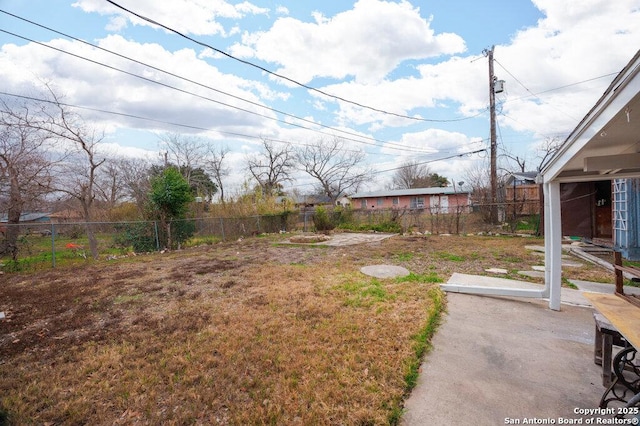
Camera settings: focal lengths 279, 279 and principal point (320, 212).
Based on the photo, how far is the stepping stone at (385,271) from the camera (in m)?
5.95

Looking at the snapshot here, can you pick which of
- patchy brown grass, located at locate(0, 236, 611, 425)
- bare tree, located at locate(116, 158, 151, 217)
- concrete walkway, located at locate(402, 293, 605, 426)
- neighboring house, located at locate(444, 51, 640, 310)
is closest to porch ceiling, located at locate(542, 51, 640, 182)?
neighboring house, located at locate(444, 51, 640, 310)

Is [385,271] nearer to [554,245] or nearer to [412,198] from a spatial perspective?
[554,245]

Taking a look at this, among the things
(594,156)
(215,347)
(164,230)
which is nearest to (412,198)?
(164,230)

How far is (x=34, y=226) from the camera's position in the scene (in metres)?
8.12

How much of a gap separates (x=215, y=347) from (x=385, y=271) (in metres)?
4.19

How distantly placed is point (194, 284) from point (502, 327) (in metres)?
5.31

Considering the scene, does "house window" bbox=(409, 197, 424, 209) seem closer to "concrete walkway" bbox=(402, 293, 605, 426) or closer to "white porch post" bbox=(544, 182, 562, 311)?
"white porch post" bbox=(544, 182, 562, 311)

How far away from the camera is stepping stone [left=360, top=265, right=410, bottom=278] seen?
5.95 metres

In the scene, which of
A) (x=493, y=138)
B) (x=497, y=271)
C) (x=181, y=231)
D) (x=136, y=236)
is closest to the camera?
(x=497, y=271)

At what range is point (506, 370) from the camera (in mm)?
2479

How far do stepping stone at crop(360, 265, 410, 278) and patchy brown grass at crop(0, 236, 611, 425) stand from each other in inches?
14.6

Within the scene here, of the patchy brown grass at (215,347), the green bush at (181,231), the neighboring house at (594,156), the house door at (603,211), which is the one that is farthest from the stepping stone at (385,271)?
the green bush at (181,231)

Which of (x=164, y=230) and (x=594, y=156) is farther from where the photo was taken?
(x=164, y=230)

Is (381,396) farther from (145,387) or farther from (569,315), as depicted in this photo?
(569,315)
